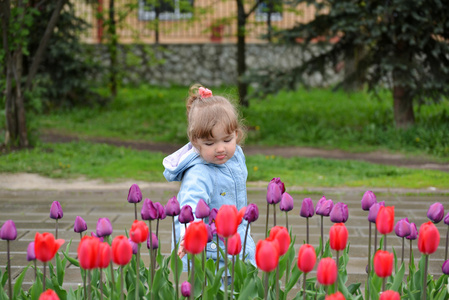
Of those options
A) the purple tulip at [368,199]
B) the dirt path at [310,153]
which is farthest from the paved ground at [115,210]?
the dirt path at [310,153]

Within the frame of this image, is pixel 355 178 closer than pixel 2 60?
Yes

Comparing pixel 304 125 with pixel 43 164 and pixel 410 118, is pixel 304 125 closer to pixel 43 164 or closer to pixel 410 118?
pixel 410 118

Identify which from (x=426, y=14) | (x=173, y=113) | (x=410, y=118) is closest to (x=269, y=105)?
(x=173, y=113)

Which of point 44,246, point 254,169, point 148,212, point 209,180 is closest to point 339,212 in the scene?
point 148,212

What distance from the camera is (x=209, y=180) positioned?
2961 mm

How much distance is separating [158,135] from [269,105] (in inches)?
172

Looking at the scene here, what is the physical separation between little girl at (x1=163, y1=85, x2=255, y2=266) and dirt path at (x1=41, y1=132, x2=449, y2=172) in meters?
5.42

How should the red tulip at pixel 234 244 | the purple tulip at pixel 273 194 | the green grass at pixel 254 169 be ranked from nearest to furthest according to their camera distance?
1. the red tulip at pixel 234 244
2. the purple tulip at pixel 273 194
3. the green grass at pixel 254 169

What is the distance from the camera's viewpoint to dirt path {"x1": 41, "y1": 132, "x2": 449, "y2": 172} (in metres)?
8.41

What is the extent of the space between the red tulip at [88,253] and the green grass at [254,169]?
16.4 feet

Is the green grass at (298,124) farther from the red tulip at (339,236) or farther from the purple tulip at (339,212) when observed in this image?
the red tulip at (339,236)

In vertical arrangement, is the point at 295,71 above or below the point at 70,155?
above

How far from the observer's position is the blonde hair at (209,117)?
2.89m

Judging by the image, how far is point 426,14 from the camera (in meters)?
9.23
